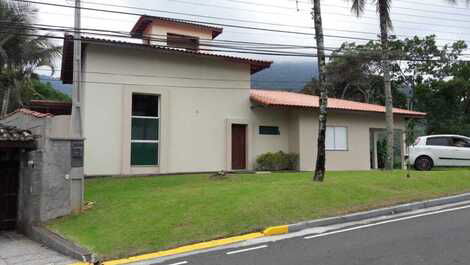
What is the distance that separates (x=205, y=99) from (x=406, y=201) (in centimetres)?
1163

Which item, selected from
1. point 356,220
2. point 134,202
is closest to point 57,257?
point 134,202

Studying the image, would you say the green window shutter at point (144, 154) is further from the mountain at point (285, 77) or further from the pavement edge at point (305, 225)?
the mountain at point (285, 77)

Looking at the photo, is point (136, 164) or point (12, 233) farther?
point (136, 164)

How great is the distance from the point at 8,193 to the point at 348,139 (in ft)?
53.8

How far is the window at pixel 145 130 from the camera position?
20703mm

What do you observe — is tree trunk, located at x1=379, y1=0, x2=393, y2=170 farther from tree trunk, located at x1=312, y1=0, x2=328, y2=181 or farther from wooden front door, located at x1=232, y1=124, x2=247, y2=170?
tree trunk, located at x1=312, y1=0, x2=328, y2=181

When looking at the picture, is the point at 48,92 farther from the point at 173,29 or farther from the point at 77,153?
the point at 77,153

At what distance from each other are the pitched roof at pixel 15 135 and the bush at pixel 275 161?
1193 centimetres

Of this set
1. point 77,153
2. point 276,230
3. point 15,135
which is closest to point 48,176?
point 77,153

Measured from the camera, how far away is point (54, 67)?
27312 mm

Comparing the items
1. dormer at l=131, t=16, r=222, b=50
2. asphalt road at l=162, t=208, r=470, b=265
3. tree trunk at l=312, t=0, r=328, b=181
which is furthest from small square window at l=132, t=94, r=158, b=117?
asphalt road at l=162, t=208, r=470, b=265

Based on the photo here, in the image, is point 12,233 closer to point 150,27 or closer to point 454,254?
point 454,254

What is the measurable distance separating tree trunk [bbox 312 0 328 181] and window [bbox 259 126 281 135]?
27.7 feet

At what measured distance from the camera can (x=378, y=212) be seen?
456 inches
